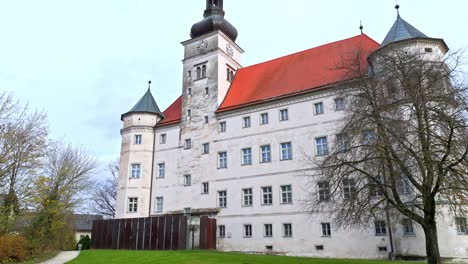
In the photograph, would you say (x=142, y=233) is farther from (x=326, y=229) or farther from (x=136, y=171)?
(x=326, y=229)

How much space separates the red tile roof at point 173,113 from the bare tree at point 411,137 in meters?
21.1

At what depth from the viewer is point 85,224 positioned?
65375mm

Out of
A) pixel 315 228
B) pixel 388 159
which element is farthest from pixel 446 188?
pixel 315 228

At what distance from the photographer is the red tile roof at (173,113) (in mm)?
35300

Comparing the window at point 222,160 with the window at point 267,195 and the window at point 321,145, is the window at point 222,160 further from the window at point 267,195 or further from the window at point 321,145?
the window at point 321,145

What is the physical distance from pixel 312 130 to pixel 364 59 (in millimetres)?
6014

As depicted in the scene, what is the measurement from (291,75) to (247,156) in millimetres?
7371

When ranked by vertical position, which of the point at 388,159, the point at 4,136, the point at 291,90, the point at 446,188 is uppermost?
the point at 291,90

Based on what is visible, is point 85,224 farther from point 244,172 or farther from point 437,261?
point 437,261

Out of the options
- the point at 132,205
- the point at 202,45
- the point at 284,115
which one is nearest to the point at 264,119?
the point at 284,115

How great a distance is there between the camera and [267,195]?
93.5 ft

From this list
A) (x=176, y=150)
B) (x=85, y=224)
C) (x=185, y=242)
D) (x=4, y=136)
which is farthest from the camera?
(x=85, y=224)

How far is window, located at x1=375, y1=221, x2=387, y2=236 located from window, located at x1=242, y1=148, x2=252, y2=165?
10.1 meters

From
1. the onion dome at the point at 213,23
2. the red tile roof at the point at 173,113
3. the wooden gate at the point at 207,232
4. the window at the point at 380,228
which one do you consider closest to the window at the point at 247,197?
the wooden gate at the point at 207,232
